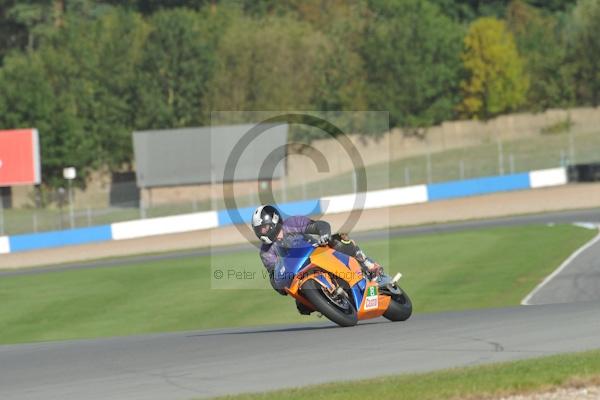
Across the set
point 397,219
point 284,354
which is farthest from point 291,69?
point 284,354

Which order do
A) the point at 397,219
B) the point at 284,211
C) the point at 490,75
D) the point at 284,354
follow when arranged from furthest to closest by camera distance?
1. the point at 490,75
2. the point at 284,211
3. the point at 397,219
4. the point at 284,354

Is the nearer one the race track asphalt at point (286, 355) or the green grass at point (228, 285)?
the race track asphalt at point (286, 355)

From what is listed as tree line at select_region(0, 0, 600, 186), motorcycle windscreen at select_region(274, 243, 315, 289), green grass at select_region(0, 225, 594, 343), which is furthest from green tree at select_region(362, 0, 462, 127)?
motorcycle windscreen at select_region(274, 243, 315, 289)

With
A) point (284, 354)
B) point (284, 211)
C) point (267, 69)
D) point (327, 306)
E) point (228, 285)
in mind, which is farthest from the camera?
point (267, 69)

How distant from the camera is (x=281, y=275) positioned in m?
14.6

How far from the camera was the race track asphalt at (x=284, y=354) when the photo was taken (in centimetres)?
1133

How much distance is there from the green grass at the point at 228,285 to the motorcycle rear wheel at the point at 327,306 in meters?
7.31

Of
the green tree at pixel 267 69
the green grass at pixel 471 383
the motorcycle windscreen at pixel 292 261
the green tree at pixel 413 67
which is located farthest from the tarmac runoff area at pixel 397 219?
the green tree at pixel 413 67

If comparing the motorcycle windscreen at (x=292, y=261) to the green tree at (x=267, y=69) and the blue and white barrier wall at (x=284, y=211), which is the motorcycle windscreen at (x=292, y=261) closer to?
the blue and white barrier wall at (x=284, y=211)

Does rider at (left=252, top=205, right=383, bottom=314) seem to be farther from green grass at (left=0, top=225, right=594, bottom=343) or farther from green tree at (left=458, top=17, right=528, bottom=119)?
green tree at (left=458, top=17, right=528, bottom=119)

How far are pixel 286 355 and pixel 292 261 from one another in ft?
6.28

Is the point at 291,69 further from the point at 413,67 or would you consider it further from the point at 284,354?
the point at 284,354

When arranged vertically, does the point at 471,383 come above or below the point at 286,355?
above

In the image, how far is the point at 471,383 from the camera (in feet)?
33.0
